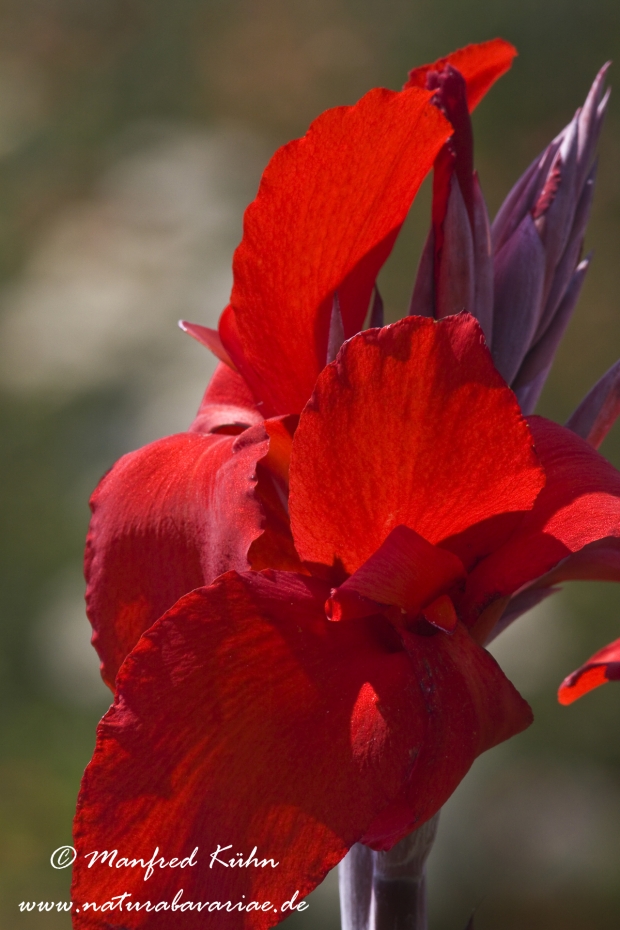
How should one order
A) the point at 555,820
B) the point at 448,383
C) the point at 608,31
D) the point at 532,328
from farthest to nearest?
1. the point at 608,31
2. the point at 555,820
3. the point at 532,328
4. the point at 448,383

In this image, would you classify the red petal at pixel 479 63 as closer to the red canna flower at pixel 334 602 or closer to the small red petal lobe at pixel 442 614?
the red canna flower at pixel 334 602

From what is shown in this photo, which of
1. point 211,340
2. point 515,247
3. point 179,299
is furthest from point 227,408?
point 179,299

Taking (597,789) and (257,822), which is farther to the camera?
(597,789)

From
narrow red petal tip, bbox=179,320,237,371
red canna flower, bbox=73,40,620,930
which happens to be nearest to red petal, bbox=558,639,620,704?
red canna flower, bbox=73,40,620,930

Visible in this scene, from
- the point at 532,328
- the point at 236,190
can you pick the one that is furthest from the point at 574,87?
the point at 532,328

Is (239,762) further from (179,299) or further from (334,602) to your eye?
(179,299)

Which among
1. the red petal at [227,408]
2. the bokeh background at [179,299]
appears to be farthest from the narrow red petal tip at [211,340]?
the bokeh background at [179,299]

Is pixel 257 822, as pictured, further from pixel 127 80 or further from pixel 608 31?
pixel 127 80
